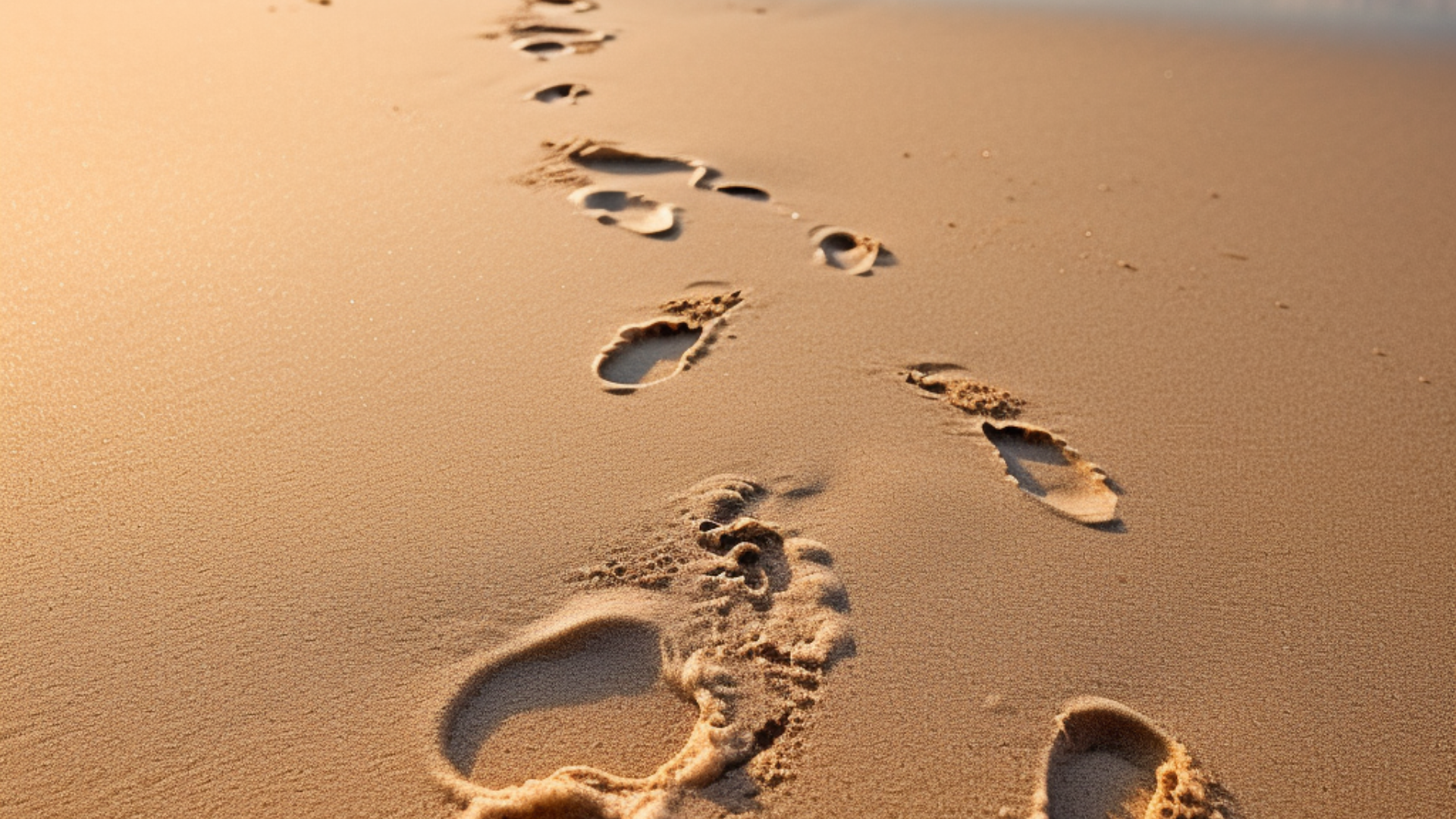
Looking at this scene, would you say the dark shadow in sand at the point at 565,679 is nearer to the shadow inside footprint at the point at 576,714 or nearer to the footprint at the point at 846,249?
the shadow inside footprint at the point at 576,714

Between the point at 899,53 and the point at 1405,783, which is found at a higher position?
the point at 899,53

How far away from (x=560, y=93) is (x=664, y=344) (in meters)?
1.54

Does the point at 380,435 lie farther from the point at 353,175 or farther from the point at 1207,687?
the point at 1207,687

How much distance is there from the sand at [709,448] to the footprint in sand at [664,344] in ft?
0.05

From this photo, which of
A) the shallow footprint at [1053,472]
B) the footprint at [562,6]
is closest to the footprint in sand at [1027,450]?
the shallow footprint at [1053,472]

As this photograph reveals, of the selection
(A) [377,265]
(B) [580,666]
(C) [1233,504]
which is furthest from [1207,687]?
(A) [377,265]

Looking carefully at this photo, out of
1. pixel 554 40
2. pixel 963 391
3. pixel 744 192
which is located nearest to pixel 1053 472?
pixel 963 391

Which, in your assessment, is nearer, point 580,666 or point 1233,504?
point 580,666

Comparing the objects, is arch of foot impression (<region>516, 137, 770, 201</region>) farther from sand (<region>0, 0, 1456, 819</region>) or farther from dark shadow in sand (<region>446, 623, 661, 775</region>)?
dark shadow in sand (<region>446, 623, 661, 775</region>)

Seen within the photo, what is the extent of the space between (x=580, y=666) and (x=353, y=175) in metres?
1.80

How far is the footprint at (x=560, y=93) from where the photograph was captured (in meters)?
3.42

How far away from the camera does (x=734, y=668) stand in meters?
1.53

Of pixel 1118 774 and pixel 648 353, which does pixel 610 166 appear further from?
pixel 1118 774

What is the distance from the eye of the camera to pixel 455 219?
8.81 feet
